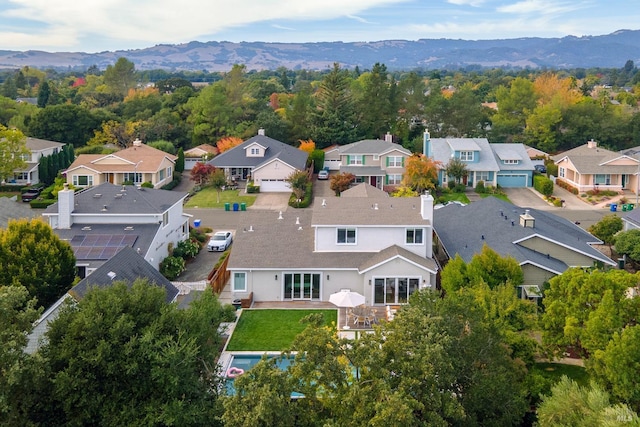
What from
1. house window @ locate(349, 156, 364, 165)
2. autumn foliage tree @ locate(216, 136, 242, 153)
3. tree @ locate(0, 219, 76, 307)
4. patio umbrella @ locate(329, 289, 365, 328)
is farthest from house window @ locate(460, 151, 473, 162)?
tree @ locate(0, 219, 76, 307)

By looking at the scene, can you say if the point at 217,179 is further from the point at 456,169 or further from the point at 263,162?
the point at 456,169

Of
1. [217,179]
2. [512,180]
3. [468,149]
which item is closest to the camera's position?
[217,179]

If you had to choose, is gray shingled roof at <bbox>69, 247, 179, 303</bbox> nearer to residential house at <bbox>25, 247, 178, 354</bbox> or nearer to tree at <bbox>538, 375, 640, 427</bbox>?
residential house at <bbox>25, 247, 178, 354</bbox>

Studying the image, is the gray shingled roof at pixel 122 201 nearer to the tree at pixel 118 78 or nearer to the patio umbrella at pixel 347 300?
the patio umbrella at pixel 347 300

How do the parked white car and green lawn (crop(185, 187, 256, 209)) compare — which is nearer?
the parked white car

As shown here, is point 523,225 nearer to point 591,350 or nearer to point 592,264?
point 592,264

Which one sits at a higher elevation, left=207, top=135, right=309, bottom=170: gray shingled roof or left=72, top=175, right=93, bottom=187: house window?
left=207, top=135, right=309, bottom=170: gray shingled roof

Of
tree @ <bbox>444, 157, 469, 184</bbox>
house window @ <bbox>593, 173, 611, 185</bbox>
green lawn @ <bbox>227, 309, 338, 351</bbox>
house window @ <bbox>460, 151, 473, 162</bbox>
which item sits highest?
house window @ <bbox>460, 151, 473, 162</bbox>

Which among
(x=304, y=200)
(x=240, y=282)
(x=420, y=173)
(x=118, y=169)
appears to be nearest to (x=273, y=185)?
(x=304, y=200)
